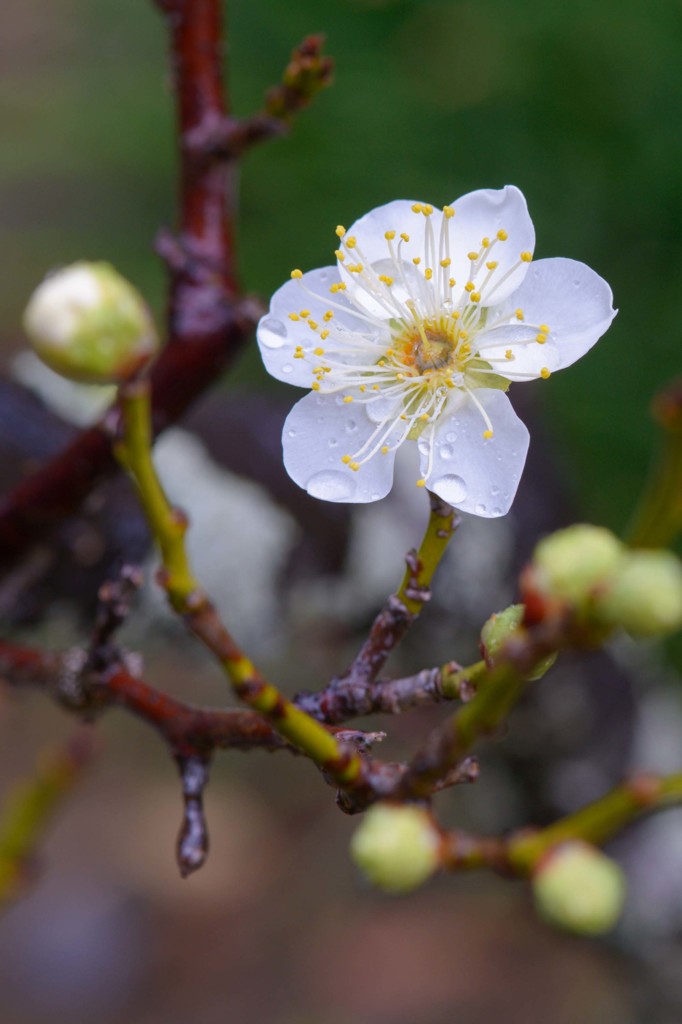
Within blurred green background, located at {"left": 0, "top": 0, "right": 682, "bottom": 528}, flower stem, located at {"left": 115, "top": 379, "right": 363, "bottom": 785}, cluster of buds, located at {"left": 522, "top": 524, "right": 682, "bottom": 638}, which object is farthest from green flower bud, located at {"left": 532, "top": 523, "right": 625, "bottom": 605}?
blurred green background, located at {"left": 0, "top": 0, "right": 682, "bottom": 528}

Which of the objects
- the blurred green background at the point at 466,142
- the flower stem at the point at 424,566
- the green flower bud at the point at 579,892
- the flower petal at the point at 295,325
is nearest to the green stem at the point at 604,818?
Result: the green flower bud at the point at 579,892

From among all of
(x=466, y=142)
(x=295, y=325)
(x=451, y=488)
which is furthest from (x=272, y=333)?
(x=466, y=142)

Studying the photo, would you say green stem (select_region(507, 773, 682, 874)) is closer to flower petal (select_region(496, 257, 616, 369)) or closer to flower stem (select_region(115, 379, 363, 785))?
flower stem (select_region(115, 379, 363, 785))

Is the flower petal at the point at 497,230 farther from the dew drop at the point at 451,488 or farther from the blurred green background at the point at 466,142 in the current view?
the blurred green background at the point at 466,142

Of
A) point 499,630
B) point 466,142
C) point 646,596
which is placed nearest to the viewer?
point 646,596

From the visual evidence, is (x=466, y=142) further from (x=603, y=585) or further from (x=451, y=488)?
(x=603, y=585)

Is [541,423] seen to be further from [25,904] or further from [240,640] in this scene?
[25,904]
